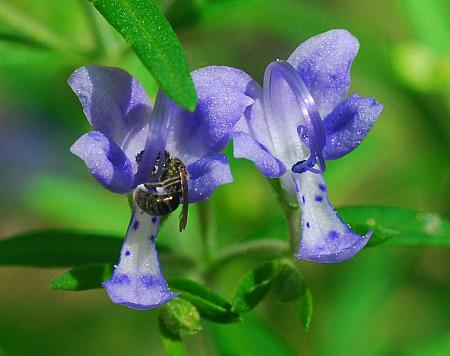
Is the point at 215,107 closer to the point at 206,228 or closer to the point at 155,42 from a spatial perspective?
the point at 155,42

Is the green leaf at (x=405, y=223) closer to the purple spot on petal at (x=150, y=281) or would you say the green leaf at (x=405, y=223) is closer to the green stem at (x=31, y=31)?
the purple spot on petal at (x=150, y=281)

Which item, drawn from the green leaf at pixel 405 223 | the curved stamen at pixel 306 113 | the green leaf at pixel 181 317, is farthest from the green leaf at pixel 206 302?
the green leaf at pixel 405 223

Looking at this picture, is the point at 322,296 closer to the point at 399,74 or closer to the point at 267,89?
the point at 399,74

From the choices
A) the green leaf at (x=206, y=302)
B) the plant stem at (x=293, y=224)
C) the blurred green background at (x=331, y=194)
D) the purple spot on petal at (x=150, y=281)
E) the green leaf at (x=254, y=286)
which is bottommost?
the blurred green background at (x=331, y=194)

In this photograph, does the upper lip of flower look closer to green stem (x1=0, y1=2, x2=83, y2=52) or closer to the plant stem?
the plant stem

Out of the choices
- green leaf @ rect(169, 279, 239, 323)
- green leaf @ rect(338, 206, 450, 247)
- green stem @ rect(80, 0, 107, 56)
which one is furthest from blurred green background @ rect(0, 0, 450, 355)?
green leaf @ rect(169, 279, 239, 323)

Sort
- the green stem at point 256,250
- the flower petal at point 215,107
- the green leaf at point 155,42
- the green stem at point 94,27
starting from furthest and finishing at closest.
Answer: the green stem at point 94,27 → the green stem at point 256,250 → the flower petal at point 215,107 → the green leaf at point 155,42
